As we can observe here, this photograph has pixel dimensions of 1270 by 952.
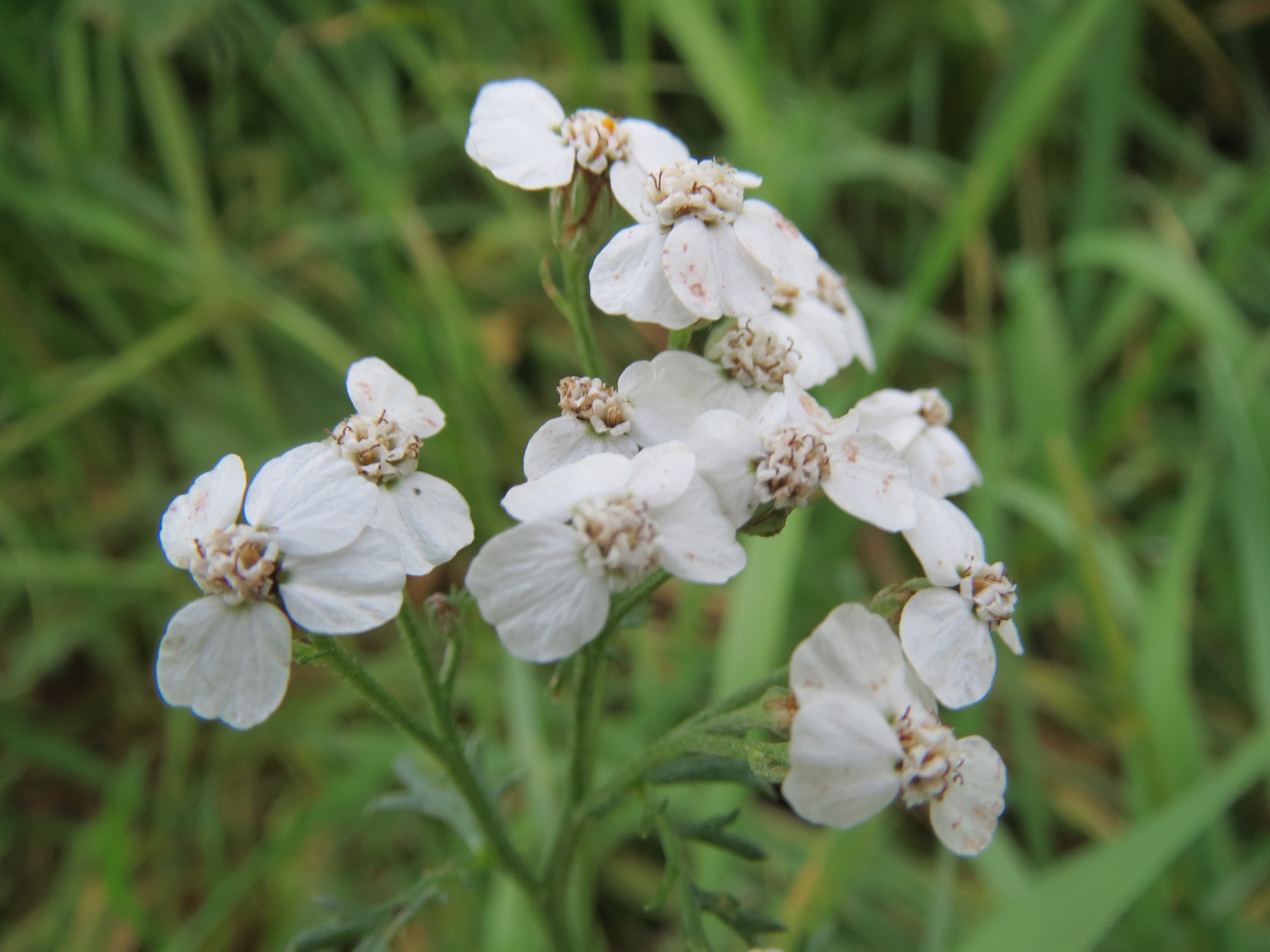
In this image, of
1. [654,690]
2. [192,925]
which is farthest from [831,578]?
[192,925]

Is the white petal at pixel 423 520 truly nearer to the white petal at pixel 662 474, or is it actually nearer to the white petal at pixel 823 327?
the white petal at pixel 662 474

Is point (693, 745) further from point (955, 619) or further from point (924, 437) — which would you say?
point (924, 437)

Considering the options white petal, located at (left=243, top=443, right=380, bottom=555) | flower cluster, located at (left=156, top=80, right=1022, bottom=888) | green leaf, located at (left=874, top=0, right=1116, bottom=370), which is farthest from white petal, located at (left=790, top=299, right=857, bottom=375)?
green leaf, located at (left=874, top=0, right=1116, bottom=370)

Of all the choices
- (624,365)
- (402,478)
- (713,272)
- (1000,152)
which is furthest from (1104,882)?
(624,365)

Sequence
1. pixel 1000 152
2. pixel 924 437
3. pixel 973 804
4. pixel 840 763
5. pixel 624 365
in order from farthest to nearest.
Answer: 1. pixel 624 365
2. pixel 1000 152
3. pixel 924 437
4. pixel 973 804
5. pixel 840 763

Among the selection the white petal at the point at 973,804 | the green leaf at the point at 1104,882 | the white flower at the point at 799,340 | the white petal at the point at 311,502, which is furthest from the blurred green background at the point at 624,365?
the white petal at the point at 311,502

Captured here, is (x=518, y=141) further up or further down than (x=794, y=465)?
further up
